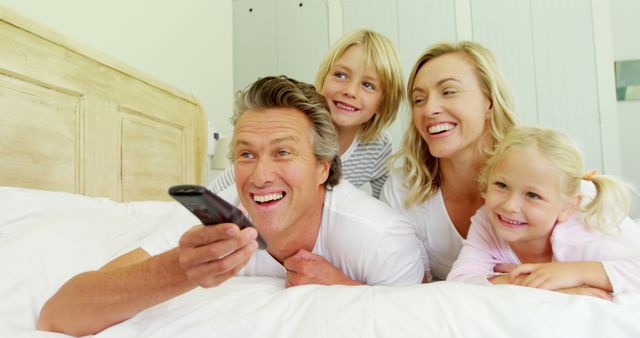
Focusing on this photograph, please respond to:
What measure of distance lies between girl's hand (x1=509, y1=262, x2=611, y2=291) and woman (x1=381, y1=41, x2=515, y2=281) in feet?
1.38

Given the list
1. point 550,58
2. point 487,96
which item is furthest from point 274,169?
point 550,58

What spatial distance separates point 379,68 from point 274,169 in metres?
0.74

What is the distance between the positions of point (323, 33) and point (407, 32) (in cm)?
63

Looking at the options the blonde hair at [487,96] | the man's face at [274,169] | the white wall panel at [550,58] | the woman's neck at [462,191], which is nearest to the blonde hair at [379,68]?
the blonde hair at [487,96]

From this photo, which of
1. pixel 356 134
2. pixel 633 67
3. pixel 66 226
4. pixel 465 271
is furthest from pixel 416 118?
pixel 633 67

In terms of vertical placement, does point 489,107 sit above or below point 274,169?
above

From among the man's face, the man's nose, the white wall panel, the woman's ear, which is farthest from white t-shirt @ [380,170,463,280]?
the white wall panel

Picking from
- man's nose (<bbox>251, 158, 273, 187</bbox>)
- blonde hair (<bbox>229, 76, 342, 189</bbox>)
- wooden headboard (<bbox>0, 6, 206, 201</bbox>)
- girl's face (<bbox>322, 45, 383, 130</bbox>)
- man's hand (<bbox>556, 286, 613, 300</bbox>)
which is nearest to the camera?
man's hand (<bbox>556, 286, 613, 300</bbox>)

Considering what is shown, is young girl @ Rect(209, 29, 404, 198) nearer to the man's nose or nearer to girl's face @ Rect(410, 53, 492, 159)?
girl's face @ Rect(410, 53, 492, 159)

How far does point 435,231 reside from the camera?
1.36m

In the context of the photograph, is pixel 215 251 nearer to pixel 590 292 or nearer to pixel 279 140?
pixel 279 140

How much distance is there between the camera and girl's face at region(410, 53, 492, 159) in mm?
1319

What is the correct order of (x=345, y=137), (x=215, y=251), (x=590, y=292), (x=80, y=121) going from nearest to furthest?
(x=215, y=251), (x=590, y=292), (x=80, y=121), (x=345, y=137)

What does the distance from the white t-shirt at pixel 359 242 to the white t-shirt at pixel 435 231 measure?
17 centimetres
